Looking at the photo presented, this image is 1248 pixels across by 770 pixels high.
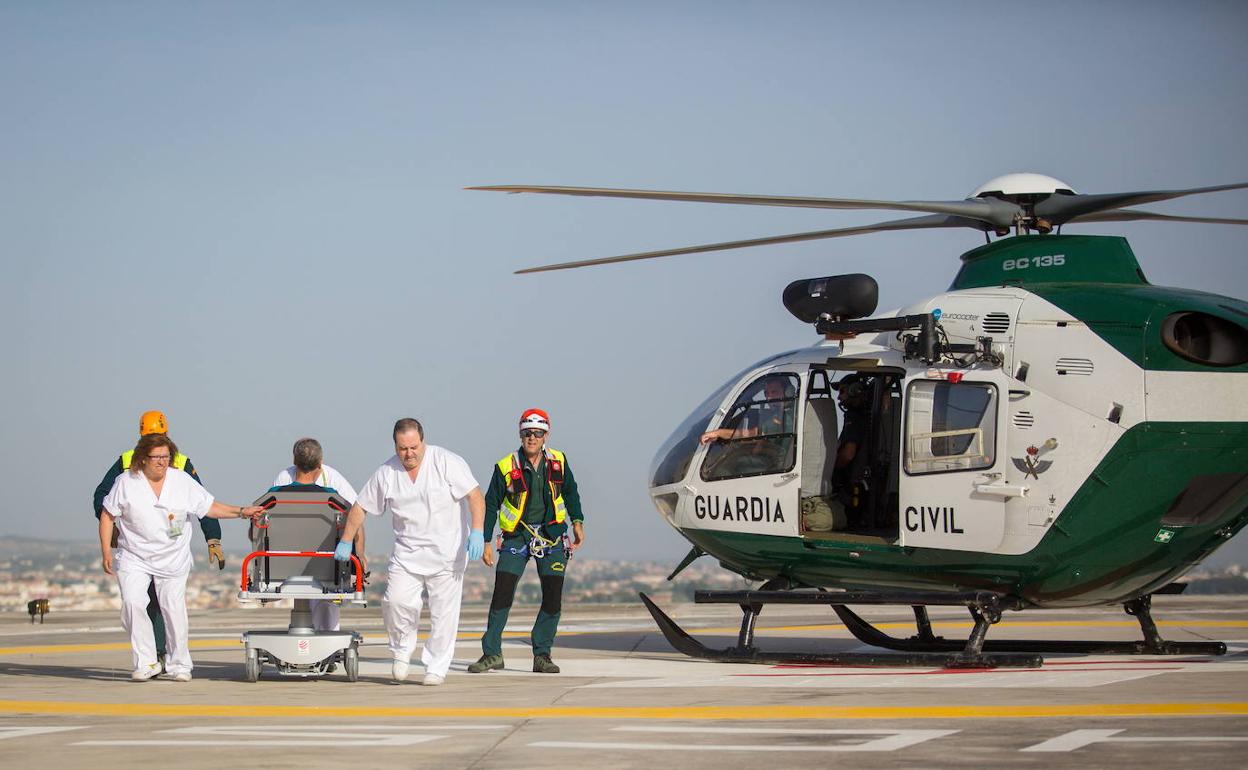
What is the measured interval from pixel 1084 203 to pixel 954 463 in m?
2.62

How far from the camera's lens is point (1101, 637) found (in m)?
15.5

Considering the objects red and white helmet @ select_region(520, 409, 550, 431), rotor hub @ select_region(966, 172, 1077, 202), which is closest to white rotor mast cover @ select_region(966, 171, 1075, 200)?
rotor hub @ select_region(966, 172, 1077, 202)

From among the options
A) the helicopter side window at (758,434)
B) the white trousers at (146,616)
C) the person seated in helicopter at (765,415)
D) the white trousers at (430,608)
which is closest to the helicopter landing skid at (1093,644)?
the helicopter side window at (758,434)

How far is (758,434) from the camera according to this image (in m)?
12.7

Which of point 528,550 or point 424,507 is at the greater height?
point 424,507

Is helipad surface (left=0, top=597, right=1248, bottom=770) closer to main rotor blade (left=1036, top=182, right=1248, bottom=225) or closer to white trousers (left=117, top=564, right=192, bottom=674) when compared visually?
white trousers (left=117, top=564, right=192, bottom=674)

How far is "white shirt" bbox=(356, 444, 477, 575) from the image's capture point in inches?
436

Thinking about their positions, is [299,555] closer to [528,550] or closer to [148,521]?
[148,521]

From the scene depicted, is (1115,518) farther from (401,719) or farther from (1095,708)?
(401,719)

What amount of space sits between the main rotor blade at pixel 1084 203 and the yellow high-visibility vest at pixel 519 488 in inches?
181

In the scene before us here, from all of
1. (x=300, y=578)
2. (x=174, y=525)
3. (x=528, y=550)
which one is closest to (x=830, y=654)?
(x=528, y=550)

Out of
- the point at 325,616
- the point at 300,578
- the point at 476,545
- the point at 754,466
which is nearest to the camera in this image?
the point at 300,578

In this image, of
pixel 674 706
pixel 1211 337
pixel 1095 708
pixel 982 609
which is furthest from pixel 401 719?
pixel 1211 337

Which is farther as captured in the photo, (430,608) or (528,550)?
(528,550)
